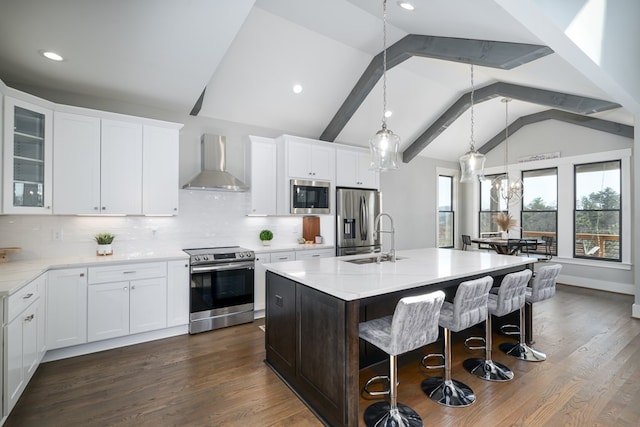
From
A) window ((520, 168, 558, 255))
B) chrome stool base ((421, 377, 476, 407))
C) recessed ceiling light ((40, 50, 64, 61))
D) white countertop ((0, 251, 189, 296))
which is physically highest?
recessed ceiling light ((40, 50, 64, 61))

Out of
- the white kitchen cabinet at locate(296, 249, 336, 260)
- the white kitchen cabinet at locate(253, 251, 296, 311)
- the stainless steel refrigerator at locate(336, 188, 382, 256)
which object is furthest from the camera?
the stainless steel refrigerator at locate(336, 188, 382, 256)

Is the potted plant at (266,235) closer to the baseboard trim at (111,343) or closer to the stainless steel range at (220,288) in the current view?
the stainless steel range at (220,288)

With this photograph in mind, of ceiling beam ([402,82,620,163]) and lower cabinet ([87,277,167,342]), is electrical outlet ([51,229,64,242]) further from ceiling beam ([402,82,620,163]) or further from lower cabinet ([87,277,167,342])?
ceiling beam ([402,82,620,163])

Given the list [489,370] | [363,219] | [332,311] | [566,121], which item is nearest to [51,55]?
[332,311]

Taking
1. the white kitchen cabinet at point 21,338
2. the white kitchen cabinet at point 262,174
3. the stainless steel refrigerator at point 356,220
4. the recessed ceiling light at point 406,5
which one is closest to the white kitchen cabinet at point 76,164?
the white kitchen cabinet at point 21,338

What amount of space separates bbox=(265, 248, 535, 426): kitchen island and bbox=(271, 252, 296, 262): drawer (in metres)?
1.42

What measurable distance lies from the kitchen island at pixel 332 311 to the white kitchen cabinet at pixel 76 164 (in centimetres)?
233

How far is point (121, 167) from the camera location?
11.9 ft

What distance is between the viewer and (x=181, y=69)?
11.1ft

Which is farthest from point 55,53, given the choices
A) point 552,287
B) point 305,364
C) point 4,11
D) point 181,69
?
point 552,287

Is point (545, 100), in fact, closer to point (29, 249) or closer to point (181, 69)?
point (181, 69)

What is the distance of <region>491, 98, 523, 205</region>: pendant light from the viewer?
6.55m

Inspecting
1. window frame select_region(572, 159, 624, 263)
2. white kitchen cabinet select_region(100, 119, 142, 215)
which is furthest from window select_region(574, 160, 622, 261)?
white kitchen cabinet select_region(100, 119, 142, 215)

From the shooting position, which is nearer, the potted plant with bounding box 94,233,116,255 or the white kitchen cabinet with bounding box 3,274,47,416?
the white kitchen cabinet with bounding box 3,274,47,416
